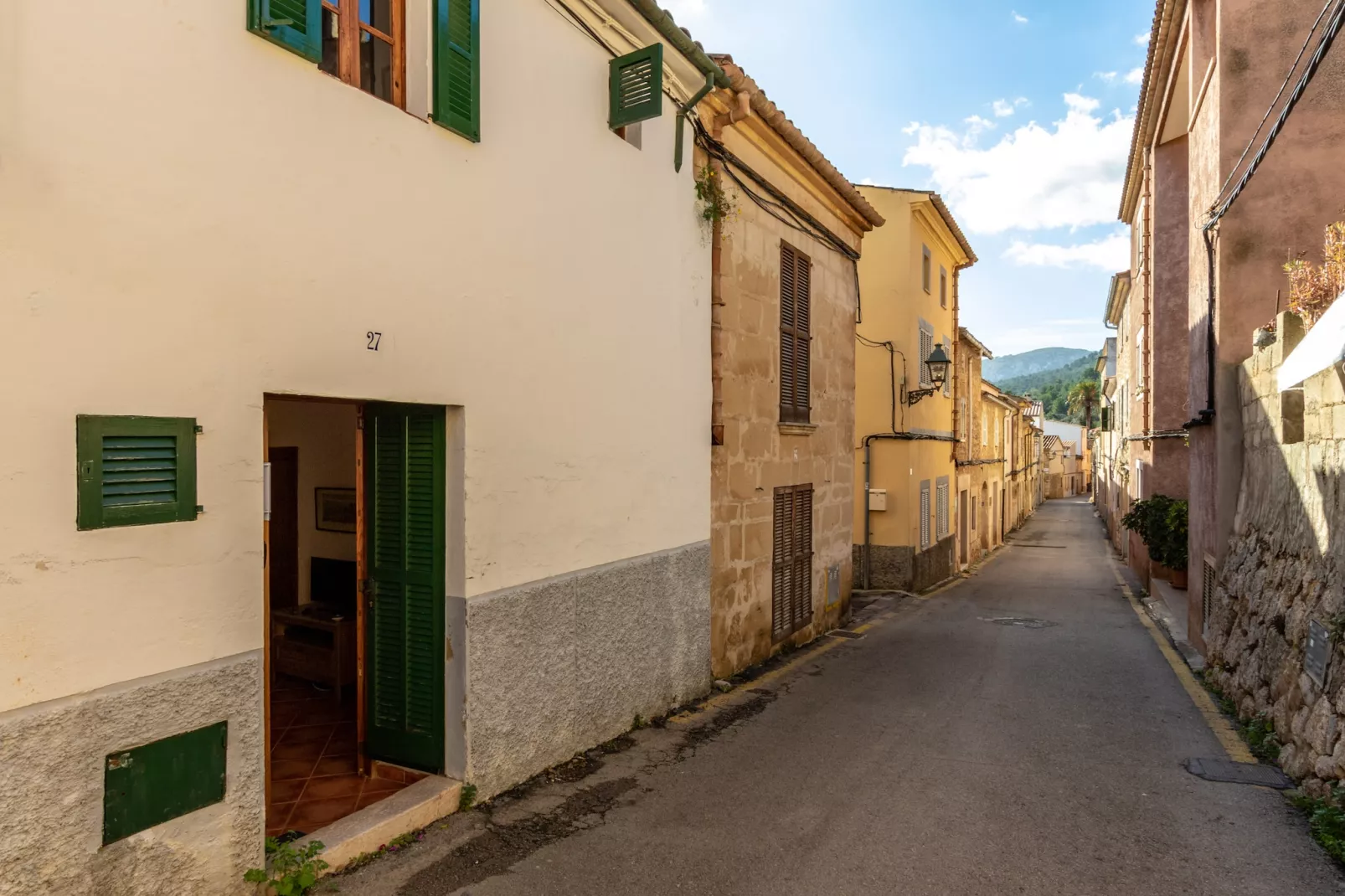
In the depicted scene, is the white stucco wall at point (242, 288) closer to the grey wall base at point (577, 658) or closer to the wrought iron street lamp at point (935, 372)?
the grey wall base at point (577, 658)

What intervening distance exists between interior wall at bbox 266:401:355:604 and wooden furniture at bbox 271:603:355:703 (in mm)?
499

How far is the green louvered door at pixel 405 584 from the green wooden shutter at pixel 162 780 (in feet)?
4.78

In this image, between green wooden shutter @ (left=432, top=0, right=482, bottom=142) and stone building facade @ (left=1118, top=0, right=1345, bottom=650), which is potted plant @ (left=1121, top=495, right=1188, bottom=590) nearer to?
stone building facade @ (left=1118, top=0, right=1345, bottom=650)

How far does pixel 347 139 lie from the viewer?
413cm

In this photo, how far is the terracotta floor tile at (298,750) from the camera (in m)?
5.43

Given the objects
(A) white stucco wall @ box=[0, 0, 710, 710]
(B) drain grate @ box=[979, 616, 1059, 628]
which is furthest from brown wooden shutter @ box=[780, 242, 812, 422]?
(B) drain grate @ box=[979, 616, 1059, 628]

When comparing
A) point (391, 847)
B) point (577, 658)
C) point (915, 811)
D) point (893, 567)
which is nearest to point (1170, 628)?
point (893, 567)

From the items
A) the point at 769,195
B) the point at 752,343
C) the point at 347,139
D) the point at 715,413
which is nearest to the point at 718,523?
the point at 715,413

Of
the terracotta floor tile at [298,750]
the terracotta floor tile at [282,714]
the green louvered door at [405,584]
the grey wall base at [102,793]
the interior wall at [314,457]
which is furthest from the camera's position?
the interior wall at [314,457]

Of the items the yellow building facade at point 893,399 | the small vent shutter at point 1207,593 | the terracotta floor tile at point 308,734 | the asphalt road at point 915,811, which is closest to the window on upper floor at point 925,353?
the yellow building facade at point 893,399

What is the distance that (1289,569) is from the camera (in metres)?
6.79

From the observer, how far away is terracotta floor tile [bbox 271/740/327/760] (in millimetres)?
5430

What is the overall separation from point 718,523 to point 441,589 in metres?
3.81

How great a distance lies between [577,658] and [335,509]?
2.72 m
